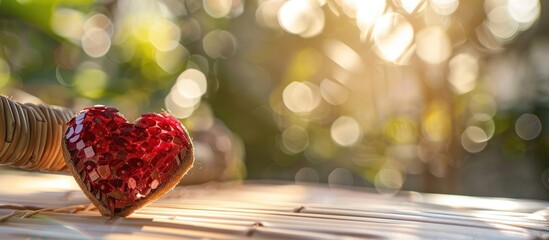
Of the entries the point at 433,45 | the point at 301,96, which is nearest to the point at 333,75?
the point at 301,96

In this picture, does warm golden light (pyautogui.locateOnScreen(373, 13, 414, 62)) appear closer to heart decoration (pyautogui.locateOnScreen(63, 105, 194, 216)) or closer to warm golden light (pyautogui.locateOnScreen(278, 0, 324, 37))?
warm golden light (pyautogui.locateOnScreen(278, 0, 324, 37))

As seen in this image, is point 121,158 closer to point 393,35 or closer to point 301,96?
point 393,35

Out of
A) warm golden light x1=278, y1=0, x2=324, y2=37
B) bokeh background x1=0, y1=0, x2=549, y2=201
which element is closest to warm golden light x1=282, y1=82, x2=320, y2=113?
bokeh background x1=0, y1=0, x2=549, y2=201

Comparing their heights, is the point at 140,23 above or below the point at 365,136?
above

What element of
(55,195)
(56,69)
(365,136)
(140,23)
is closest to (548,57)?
(365,136)

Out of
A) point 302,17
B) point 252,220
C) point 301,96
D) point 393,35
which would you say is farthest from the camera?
point 301,96

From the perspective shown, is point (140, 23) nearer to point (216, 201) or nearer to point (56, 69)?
point (56, 69)

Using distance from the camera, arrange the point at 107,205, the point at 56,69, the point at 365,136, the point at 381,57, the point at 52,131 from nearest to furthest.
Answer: the point at 107,205, the point at 52,131, the point at 56,69, the point at 381,57, the point at 365,136
